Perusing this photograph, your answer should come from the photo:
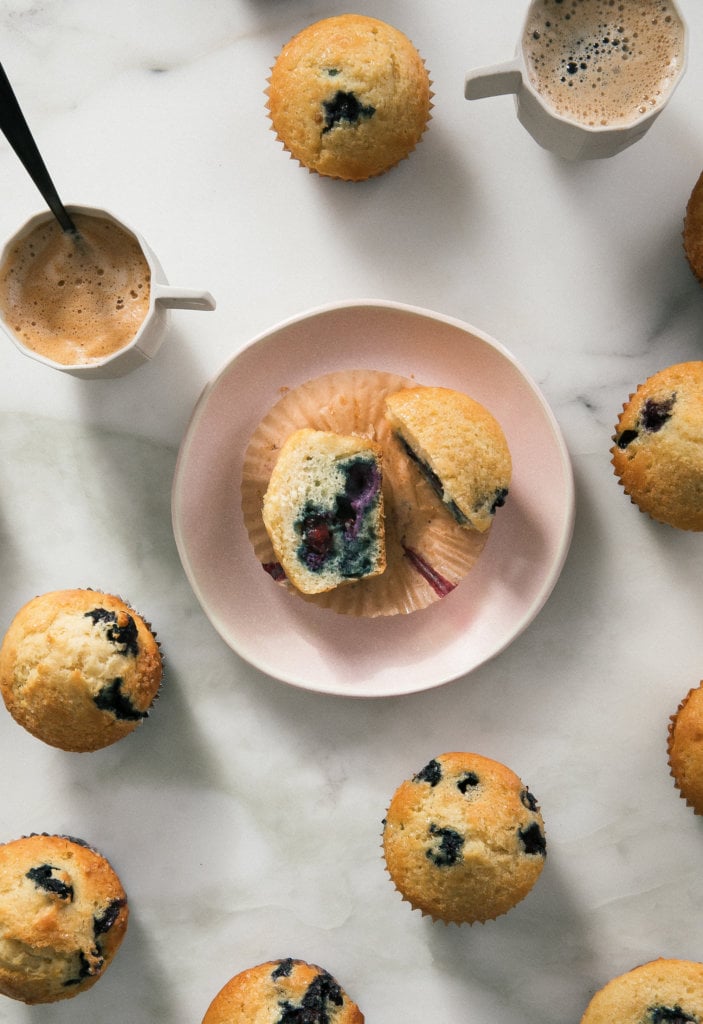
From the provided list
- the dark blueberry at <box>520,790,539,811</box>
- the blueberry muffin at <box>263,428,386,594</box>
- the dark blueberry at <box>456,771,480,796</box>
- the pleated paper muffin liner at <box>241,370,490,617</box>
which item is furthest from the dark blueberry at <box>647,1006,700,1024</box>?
the blueberry muffin at <box>263,428,386,594</box>

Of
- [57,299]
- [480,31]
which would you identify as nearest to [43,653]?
[57,299]

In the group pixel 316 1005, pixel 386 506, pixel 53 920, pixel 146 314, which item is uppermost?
pixel 146 314

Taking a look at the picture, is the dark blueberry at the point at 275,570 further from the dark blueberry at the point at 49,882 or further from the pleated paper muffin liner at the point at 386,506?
the dark blueberry at the point at 49,882

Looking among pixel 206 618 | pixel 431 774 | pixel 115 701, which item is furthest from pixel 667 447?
pixel 115 701

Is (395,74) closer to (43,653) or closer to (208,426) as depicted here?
(208,426)

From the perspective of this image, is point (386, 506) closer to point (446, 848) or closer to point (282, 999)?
point (446, 848)

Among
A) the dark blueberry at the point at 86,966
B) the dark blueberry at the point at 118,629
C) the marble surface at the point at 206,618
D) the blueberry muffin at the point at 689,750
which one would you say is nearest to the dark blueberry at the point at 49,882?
the dark blueberry at the point at 86,966
